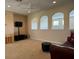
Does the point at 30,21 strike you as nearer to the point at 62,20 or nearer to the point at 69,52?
the point at 62,20

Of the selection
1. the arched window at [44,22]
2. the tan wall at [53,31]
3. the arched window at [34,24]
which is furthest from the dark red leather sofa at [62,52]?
the arched window at [34,24]

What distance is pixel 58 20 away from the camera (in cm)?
805

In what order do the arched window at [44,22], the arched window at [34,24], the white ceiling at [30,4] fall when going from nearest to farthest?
the white ceiling at [30,4], the arched window at [44,22], the arched window at [34,24]

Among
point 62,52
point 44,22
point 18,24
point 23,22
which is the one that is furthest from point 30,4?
point 62,52

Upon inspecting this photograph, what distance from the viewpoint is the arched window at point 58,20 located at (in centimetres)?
771

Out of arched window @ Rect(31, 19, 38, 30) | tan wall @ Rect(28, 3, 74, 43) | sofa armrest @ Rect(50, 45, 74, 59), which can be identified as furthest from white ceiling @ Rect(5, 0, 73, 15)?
sofa armrest @ Rect(50, 45, 74, 59)

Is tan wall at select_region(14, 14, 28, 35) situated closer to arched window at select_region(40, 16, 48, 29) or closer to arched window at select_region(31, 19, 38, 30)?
arched window at select_region(31, 19, 38, 30)

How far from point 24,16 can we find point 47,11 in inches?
151

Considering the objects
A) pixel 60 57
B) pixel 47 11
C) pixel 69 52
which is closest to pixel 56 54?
pixel 60 57

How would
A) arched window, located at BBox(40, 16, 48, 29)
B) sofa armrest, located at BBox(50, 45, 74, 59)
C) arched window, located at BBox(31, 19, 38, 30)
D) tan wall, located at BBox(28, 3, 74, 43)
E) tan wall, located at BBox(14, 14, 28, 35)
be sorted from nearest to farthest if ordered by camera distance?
sofa armrest, located at BBox(50, 45, 74, 59)
tan wall, located at BBox(28, 3, 74, 43)
arched window, located at BBox(40, 16, 48, 29)
arched window, located at BBox(31, 19, 38, 30)
tan wall, located at BBox(14, 14, 28, 35)

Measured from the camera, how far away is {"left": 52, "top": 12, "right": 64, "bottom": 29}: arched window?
771 cm

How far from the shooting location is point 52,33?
842cm

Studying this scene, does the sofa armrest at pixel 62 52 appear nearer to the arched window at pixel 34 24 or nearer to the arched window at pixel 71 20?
the arched window at pixel 71 20

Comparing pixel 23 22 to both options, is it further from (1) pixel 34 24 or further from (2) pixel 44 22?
(2) pixel 44 22
